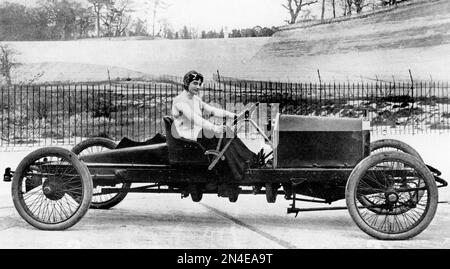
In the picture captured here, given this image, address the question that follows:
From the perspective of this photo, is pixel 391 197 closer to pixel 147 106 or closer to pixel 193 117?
pixel 193 117

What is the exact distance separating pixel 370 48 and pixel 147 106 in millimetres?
8143

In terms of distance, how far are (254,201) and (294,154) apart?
257 centimetres

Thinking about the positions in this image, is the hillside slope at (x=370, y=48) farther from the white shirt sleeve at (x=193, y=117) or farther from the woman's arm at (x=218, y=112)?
the white shirt sleeve at (x=193, y=117)

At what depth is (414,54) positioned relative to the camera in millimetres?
20859

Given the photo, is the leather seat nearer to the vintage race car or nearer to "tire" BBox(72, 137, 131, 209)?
the vintage race car

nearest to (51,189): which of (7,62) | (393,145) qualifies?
(393,145)

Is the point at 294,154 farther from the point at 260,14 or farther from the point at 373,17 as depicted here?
the point at 373,17

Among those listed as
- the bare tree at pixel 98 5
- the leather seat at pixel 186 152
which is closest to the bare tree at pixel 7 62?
the bare tree at pixel 98 5

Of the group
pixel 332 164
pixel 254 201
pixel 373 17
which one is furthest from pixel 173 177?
pixel 373 17

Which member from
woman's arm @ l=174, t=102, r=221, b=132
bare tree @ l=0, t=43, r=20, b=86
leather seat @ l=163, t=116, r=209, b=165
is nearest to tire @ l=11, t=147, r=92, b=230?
leather seat @ l=163, t=116, r=209, b=165

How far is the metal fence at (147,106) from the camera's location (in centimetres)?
1770

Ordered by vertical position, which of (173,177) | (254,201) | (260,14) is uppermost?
(260,14)

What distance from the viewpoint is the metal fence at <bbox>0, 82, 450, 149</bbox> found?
17.7 metres

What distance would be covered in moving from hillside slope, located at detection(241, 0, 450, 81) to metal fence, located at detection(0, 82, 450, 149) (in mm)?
597
